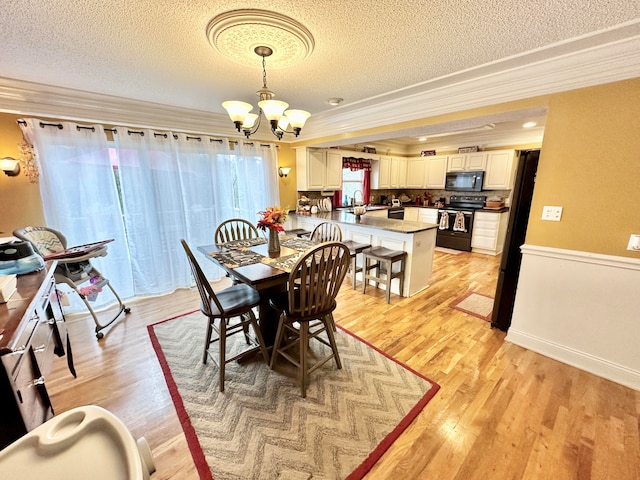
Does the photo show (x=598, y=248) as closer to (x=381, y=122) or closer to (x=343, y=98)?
(x=381, y=122)

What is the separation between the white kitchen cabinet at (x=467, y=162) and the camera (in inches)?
212

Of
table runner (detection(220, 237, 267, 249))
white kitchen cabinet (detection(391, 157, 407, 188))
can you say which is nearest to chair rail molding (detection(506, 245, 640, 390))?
table runner (detection(220, 237, 267, 249))

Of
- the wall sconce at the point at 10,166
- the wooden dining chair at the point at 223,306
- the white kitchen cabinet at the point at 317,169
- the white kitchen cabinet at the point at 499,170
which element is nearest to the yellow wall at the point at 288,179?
the white kitchen cabinet at the point at 317,169

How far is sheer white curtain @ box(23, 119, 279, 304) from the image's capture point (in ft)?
9.10

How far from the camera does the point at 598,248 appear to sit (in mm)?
1930

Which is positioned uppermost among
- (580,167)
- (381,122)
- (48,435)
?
(381,122)

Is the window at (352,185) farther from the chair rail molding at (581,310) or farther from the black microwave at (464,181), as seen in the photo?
the chair rail molding at (581,310)

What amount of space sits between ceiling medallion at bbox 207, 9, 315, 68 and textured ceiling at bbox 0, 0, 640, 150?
4cm

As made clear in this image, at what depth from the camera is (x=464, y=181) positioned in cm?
563

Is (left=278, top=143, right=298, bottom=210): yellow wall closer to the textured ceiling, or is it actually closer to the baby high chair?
the textured ceiling

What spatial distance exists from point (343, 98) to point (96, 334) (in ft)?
11.6

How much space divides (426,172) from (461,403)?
563 cm

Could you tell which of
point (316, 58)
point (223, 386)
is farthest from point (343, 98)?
point (223, 386)

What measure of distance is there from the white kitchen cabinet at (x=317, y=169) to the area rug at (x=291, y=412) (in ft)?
10.2
